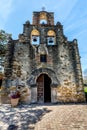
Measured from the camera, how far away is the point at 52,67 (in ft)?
40.2

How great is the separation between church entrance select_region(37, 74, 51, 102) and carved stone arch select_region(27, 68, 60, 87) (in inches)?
19.4

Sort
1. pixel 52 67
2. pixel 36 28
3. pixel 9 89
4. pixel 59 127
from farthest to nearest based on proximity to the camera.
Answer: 1. pixel 36 28
2. pixel 52 67
3. pixel 9 89
4. pixel 59 127

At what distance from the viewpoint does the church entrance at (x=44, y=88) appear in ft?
39.6

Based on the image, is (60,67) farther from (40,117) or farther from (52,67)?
(40,117)

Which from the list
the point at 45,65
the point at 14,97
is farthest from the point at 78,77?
the point at 14,97

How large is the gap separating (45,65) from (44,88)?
200 centimetres

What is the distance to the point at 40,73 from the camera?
12055 millimetres

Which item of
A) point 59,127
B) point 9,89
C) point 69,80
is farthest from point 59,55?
point 59,127

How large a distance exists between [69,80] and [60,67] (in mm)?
1333

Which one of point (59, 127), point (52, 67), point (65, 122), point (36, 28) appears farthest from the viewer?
point (36, 28)

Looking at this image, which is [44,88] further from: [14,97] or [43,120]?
[43,120]

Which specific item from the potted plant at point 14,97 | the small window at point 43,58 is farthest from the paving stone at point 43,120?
the small window at point 43,58

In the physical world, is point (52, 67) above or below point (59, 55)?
below

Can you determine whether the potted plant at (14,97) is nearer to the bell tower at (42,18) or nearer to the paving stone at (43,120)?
the paving stone at (43,120)
